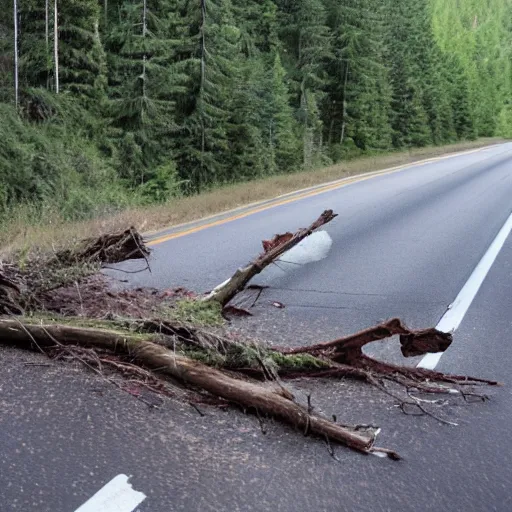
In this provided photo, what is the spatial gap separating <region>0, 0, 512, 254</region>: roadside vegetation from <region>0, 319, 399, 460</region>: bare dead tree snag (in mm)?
3892

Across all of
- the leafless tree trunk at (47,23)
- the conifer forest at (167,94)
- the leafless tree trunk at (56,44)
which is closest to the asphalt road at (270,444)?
Result: the conifer forest at (167,94)

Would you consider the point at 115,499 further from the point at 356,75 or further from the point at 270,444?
the point at 356,75

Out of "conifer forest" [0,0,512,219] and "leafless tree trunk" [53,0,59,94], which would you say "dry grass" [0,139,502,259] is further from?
"leafless tree trunk" [53,0,59,94]

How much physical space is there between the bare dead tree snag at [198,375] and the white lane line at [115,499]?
1.01m

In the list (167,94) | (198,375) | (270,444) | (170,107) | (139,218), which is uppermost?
(167,94)

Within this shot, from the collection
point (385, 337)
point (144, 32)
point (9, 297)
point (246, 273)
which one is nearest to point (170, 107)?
point (144, 32)

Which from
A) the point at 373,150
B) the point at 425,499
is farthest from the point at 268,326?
the point at 373,150

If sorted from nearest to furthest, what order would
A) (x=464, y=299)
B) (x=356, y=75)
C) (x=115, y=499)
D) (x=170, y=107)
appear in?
(x=115, y=499)
(x=464, y=299)
(x=170, y=107)
(x=356, y=75)

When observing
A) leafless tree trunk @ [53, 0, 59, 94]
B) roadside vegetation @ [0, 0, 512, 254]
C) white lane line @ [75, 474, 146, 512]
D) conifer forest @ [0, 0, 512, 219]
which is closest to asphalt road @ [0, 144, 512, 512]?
white lane line @ [75, 474, 146, 512]

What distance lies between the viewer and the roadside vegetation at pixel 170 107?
15828 millimetres

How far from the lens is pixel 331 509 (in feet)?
9.85

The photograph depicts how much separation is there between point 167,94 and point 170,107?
201cm

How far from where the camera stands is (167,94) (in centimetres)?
2431

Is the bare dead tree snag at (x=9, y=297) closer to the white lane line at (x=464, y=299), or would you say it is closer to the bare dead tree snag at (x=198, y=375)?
the bare dead tree snag at (x=198, y=375)
